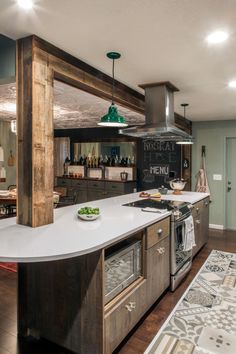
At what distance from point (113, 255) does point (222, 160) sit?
15.1 feet

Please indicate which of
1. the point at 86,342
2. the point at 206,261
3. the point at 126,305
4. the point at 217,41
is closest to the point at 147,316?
the point at 126,305

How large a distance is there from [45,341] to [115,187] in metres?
4.60

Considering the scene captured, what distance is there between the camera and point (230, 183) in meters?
5.96

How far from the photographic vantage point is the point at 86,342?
1878 mm

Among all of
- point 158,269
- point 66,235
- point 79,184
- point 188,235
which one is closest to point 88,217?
point 66,235

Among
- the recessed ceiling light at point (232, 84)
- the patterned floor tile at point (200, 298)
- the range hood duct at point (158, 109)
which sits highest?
the recessed ceiling light at point (232, 84)

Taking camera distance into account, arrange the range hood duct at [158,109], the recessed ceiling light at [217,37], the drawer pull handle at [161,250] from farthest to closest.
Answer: the range hood duct at [158,109]
the drawer pull handle at [161,250]
the recessed ceiling light at [217,37]

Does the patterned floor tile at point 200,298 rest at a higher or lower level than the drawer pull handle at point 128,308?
lower

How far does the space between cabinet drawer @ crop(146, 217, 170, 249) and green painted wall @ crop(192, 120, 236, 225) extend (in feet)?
11.3

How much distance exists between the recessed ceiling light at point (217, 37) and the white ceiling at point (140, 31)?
4cm

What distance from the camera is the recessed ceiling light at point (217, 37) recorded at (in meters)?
2.01

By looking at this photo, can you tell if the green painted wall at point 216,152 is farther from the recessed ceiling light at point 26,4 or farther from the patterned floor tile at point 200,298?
the recessed ceiling light at point 26,4

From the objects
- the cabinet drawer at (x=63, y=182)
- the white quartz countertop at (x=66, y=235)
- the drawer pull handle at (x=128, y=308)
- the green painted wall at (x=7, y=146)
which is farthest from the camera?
the cabinet drawer at (x=63, y=182)

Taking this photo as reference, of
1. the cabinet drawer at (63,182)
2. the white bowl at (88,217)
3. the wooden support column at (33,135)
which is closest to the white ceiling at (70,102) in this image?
the wooden support column at (33,135)
